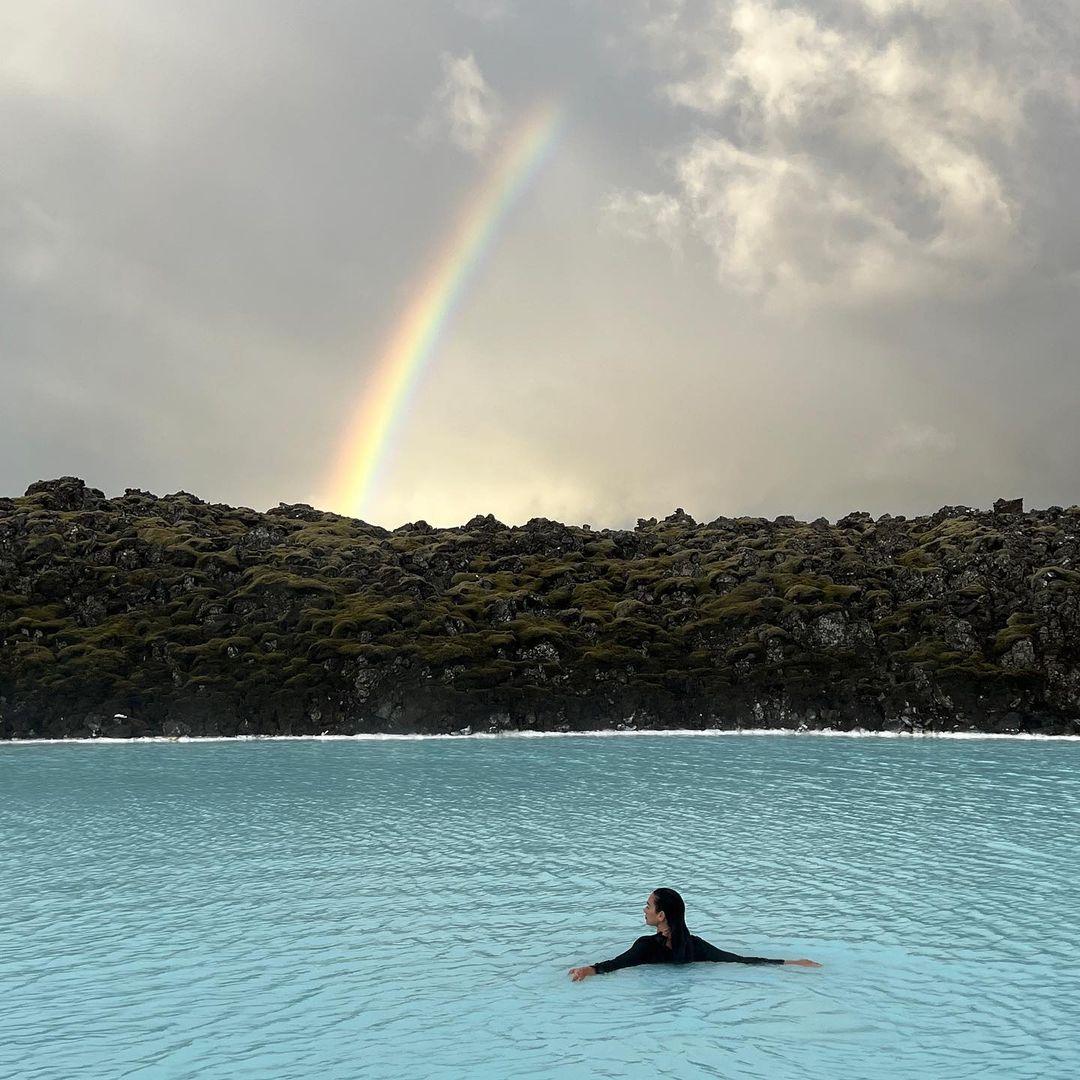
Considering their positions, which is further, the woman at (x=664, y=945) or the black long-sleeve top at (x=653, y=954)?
the black long-sleeve top at (x=653, y=954)

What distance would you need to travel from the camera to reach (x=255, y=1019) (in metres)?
14.2

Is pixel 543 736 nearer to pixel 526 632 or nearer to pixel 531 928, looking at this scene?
pixel 526 632

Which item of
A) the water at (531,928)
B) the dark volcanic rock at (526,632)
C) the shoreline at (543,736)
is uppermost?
the dark volcanic rock at (526,632)

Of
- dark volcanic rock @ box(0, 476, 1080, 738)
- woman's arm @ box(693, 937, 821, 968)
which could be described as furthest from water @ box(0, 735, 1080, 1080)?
dark volcanic rock @ box(0, 476, 1080, 738)

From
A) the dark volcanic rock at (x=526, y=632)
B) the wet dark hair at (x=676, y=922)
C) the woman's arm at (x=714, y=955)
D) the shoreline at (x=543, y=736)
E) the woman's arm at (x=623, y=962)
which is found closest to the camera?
the wet dark hair at (x=676, y=922)

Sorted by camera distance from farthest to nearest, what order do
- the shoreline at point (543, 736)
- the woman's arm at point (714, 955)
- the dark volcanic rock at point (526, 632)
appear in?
1. the dark volcanic rock at point (526, 632)
2. the shoreline at point (543, 736)
3. the woman's arm at point (714, 955)

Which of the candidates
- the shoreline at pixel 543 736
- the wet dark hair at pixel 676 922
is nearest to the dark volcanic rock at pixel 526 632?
the shoreline at pixel 543 736

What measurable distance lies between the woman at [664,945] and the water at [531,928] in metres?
0.34

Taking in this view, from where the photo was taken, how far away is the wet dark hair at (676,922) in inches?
582

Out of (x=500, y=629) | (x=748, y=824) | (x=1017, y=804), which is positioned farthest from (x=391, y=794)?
(x=500, y=629)

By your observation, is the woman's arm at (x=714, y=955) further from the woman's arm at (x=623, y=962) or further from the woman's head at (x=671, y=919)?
the woman's arm at (x=623, y=962)

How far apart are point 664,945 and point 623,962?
1.97 feet

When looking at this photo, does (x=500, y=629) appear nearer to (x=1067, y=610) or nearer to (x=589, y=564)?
(x=589, y=564)

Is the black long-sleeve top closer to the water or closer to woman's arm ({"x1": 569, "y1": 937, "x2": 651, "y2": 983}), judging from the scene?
woman's arm ({"x1": 569, "y1": 937, "x2": 651, "y2": 983})
